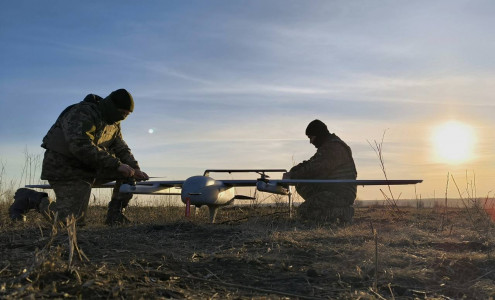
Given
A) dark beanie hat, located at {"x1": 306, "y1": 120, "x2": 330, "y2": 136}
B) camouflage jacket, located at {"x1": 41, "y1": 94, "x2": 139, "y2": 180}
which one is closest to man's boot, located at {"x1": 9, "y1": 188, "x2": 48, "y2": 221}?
camouflage jacket, located at {"x1": 41, "y1": 94, "x2": 139, "y2": 180}

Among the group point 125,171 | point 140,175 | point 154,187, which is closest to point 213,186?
point 154,187

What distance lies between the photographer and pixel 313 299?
9.48 feet

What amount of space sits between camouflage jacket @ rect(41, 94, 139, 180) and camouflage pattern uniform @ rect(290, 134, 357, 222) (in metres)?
3.73

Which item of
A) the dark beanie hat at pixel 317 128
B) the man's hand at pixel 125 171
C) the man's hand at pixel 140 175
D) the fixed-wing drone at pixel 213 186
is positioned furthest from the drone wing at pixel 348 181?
the man's hand at pixel 125 171

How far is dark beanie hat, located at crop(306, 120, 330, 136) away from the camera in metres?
9.74

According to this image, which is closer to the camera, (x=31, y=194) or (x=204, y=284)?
(x=204, y=284)

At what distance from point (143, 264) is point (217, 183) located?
5446mm

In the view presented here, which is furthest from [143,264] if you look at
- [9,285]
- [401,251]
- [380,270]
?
[401,251]

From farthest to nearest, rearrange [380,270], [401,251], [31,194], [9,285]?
[31,194] < [401,251] < [380,270] < [9,285]

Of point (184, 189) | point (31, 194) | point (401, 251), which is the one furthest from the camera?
point (184, 189)

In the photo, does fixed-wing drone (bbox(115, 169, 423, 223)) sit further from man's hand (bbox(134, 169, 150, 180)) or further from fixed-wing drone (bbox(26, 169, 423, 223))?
man's hand (bbox(134, 169, 150, 180))

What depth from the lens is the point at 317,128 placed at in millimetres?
9758

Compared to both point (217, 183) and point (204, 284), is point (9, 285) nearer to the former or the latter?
point (204, 284)

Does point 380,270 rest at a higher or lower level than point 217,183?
lower
